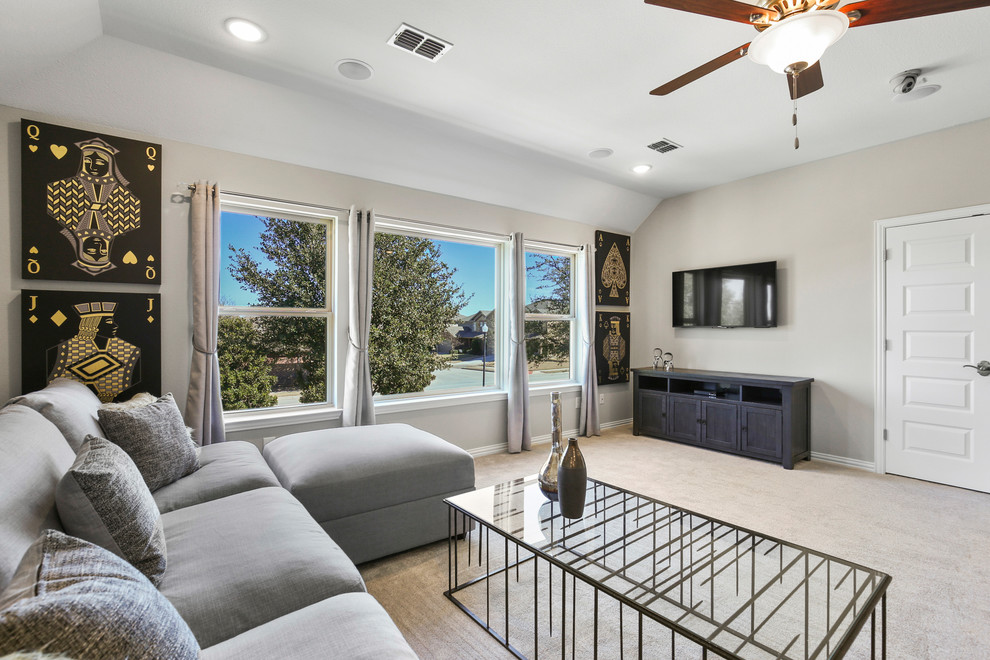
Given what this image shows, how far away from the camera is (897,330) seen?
12.6 ft

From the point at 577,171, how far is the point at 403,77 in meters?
2.21

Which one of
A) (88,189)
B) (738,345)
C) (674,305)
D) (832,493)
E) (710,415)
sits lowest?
(832,493)

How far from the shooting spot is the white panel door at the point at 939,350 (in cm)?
345

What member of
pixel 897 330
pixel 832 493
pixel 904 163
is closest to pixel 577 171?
pixel 904 163

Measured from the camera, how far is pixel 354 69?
275cm

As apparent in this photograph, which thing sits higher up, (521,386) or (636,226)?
(636,226)

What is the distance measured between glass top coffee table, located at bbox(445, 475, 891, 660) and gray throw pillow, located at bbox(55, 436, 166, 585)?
1.11m

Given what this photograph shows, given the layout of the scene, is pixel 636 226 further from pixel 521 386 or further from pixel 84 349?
pixel 84 349

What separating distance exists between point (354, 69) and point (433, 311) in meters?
2.13

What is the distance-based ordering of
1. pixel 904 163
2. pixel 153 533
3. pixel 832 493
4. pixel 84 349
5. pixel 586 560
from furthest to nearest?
1. pixel 904 163
2. pixel 832 493
3. pixel 84 349
4. pixel 586 560
5. pixel 153 533

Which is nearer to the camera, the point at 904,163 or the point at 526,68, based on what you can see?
the point at 526,68

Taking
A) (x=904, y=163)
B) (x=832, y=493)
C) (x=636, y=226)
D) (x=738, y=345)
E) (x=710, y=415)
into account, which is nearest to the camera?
(x=832, y=493)

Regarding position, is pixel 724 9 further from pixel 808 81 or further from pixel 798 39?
pixel 808 81

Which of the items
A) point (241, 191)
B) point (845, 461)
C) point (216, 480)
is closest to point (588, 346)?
point (845, 461)
